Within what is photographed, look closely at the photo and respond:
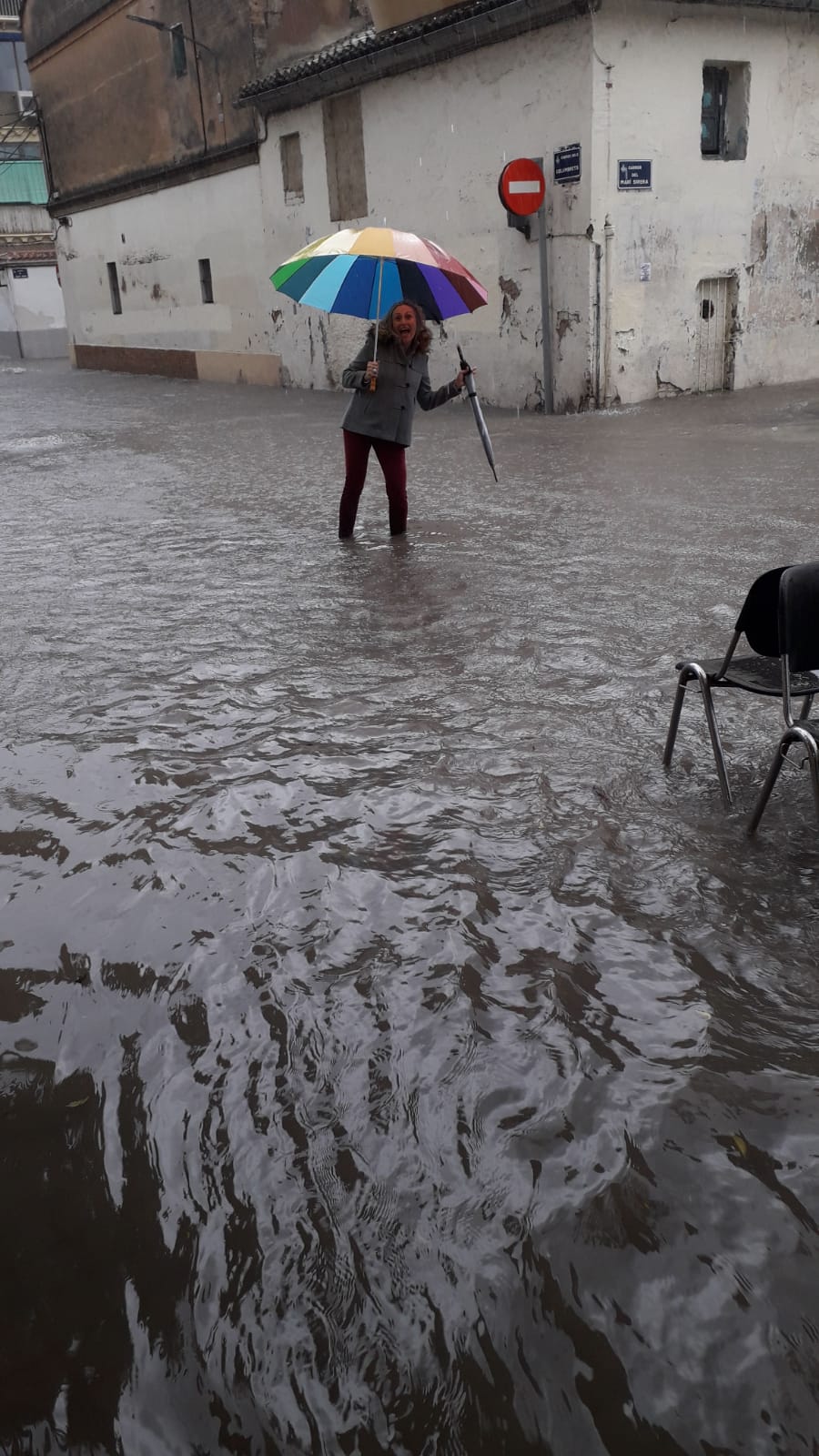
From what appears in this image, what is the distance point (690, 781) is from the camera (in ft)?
13.6

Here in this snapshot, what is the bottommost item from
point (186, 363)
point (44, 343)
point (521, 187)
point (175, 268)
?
point (186, 363)

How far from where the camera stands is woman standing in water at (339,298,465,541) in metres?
7.33

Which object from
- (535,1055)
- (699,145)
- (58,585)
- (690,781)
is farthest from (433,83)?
(535,1055)

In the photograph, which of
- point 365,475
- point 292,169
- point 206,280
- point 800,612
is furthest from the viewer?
point 206,280

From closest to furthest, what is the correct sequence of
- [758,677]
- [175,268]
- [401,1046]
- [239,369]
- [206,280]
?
1. [401,1046]
2. [758,677]
3. [239,369]
4. [206,280]
5. [175,268]

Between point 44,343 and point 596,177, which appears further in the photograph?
point 44,343

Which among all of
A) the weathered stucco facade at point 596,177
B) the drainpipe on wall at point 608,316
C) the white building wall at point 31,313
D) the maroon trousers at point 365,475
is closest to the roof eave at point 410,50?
the weathered stucco facade at point 596,177

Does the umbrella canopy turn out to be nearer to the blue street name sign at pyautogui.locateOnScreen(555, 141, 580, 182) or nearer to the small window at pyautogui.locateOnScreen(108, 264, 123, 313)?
the blue street name sign at pyautogui.locateOnScreen(555, 141, 580, 182)

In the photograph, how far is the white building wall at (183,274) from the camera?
2247 centimetres

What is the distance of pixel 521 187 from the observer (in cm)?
1407

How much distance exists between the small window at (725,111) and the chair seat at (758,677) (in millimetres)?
13049

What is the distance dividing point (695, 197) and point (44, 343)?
30556 mm

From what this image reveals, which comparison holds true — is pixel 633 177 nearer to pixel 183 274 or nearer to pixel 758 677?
pixel 758 677

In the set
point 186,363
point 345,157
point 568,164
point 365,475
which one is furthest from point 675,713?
point 186,363
